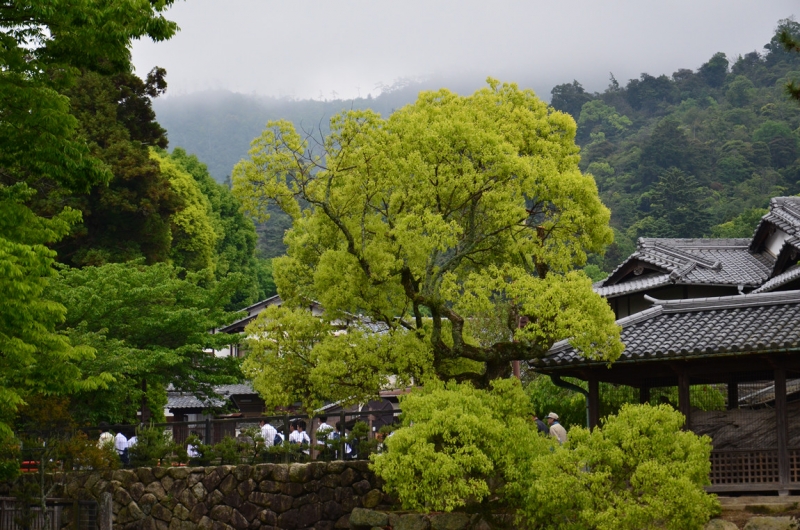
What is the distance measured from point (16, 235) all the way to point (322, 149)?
22.5ft

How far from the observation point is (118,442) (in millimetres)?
22875

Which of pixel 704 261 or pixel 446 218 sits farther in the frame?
pixel 704 261

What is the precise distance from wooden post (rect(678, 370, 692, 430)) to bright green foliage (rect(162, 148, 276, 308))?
123ft

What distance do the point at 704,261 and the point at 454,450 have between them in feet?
63.1

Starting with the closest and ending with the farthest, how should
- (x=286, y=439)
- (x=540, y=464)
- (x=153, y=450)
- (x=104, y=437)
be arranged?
(x=540, y=464), (x=286, y=439), (x=153, y=450), (x=104, y=437)

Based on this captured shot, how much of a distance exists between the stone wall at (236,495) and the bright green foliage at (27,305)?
5.12 metres

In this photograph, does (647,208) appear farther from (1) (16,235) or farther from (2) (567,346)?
(1) (16,235)

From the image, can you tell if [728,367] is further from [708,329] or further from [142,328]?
[142,328]

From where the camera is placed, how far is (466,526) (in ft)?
57.0

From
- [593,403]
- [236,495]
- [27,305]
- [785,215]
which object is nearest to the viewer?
[27,305]

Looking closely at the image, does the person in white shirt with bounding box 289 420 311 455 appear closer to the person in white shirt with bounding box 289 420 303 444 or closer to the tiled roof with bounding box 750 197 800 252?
the person in white shirt with bounding box 289 420 303 444

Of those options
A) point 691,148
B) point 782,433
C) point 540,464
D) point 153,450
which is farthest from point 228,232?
point 691,148

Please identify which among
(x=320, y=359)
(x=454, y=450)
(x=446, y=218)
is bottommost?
(x=454, y=450)

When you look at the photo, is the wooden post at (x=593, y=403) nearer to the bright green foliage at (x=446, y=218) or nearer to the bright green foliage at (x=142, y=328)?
the bright green foliage at (x=446, y=218)
